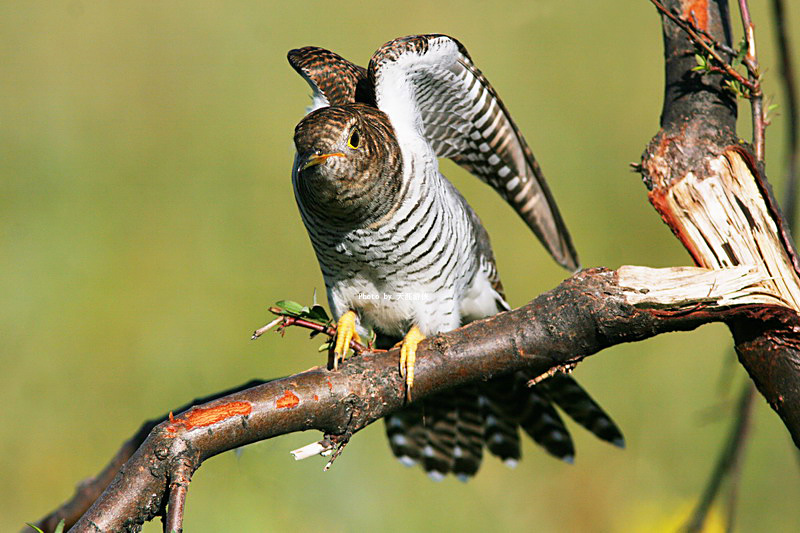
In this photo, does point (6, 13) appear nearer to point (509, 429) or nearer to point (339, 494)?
point (339, 494)

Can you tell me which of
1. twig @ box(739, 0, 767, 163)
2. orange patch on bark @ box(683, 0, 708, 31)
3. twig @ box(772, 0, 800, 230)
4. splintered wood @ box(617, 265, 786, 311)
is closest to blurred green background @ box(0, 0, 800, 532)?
splintered wood @ box(617, 265, 786, 311)

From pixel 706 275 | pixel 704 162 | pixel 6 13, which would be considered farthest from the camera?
pixel 6 13

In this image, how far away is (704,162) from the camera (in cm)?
240

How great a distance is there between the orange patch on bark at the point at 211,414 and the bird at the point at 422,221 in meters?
0.37

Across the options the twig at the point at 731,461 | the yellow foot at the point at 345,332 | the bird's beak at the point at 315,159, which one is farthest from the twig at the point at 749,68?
the yellow foot at the point at 345,332

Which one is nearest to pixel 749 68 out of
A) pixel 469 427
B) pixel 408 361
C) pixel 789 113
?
pixel 789 113

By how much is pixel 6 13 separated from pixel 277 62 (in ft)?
9.49

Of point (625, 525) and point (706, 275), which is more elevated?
point (706, 275)

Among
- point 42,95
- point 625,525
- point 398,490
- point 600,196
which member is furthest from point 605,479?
point 42,95

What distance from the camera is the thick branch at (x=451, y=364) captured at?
6.50 feet

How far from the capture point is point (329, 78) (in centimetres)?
303

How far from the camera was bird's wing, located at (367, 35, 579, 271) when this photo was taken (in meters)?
2.73

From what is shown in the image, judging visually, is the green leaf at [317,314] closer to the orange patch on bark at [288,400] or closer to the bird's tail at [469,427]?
the orange patch on bark at [288,400]

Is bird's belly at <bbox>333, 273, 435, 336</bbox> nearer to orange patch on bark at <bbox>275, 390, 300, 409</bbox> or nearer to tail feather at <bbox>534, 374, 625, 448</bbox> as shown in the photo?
tail feather at <bbox>534, 374, 625, 448</bbox>
